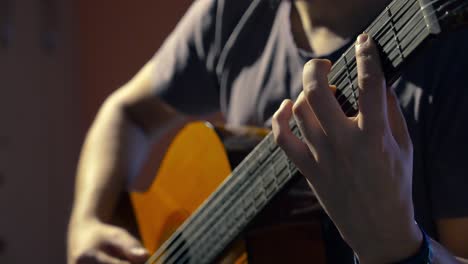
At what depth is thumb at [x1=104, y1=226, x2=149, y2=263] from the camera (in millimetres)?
1086

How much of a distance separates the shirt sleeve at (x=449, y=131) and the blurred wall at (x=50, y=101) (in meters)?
1.57

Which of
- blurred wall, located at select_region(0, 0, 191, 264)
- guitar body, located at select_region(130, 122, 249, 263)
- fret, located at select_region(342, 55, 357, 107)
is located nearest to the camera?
fret, located at select_region(342, 55, 357, 107)

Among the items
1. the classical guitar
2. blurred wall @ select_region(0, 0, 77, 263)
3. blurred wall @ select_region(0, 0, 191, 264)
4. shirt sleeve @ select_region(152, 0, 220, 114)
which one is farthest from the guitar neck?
blurred wall @ select_region(0, 0, 77, 263)

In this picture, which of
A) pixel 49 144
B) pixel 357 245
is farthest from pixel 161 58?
pixel 49 144

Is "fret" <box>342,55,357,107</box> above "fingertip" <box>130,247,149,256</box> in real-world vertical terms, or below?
above

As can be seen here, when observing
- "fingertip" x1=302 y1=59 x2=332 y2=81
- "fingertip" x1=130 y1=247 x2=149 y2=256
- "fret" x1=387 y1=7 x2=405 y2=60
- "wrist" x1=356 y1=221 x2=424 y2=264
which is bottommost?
"fingertip" x1=130 y1=247 x2=149 y2=256

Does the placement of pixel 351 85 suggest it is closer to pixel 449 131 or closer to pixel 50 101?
pixel 449 131

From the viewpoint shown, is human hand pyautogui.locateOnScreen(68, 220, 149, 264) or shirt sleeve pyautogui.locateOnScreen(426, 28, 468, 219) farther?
human hand pyautogui.locateOnScreen(68, 220, 149, 264)

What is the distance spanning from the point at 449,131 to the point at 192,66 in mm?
538

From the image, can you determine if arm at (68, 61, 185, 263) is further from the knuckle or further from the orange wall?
the orange wall

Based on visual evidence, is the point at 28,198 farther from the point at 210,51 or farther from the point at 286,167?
the point at 286,167

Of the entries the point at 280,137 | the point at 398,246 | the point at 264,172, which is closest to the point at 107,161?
the point at 264,172

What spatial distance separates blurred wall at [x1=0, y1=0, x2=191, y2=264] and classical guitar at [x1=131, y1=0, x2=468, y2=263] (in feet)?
3.95

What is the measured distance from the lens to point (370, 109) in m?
0.66
